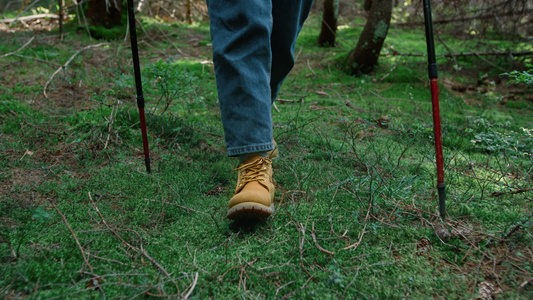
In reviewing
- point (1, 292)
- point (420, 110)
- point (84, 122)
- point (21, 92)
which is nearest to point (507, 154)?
point (420, 110)

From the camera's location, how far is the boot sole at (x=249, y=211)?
1.34m

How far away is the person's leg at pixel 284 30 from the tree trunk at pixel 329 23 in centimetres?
460

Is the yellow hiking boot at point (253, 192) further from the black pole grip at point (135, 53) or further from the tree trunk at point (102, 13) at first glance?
the tree trunk at point (102, 13)

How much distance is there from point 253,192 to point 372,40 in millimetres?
3874

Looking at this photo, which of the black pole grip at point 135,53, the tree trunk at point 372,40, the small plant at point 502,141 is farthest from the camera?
the tree trunk at point 372,40

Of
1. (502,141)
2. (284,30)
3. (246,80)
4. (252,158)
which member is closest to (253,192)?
(252,158)

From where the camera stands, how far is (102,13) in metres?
5.39

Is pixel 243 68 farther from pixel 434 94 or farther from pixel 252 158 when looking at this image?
pixel 434 94

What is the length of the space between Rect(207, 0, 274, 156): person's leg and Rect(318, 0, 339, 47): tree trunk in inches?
201

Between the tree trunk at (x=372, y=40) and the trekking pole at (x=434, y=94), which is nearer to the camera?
the trekking pole at (x=434, y=94)

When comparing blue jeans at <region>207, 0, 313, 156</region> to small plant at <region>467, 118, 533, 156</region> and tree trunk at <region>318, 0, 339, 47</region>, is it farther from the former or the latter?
tree trunk at <region>318, 0, 339, 47</region>

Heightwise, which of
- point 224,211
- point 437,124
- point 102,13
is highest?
point 102,13

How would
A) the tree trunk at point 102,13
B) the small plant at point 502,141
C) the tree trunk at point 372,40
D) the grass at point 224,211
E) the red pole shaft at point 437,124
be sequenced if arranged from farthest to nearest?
1. the tree trunk at point 102,13
2. the tree trunk at point 372,40
3. the small plant at point 502,141
4. the red pole shaft at point 437,124
5. the grass at point 224,211

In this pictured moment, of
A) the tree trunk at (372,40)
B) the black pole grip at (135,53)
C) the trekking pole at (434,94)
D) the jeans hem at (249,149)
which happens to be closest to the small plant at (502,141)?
the trekking pole at (434,94)
